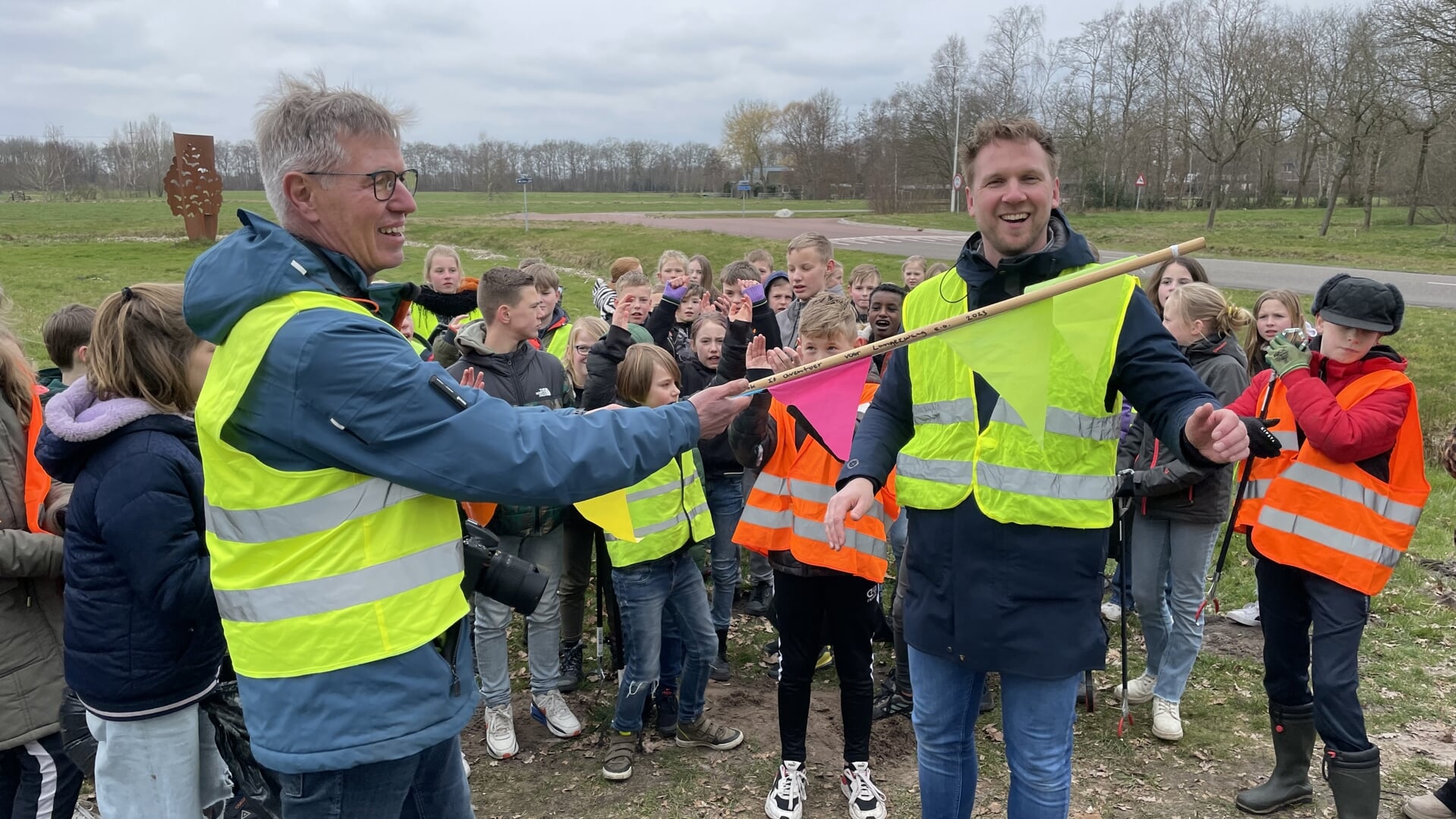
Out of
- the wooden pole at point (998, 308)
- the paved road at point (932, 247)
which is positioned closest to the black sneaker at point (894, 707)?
the wooden pole at point (998, 308)

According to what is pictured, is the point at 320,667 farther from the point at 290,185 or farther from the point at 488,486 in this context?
the point at 290,185

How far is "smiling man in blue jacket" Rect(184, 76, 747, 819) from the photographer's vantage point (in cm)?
191

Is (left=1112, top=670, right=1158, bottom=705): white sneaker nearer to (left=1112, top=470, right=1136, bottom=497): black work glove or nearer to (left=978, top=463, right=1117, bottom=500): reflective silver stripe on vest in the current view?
(left=1112, top=470, right=1136, bottom=497): black work glove

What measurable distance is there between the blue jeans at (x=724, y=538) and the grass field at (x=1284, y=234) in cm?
1777

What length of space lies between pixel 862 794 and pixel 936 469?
75.1 inches

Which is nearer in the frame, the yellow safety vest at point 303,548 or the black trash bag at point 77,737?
the yellow safety vest at point 303,548

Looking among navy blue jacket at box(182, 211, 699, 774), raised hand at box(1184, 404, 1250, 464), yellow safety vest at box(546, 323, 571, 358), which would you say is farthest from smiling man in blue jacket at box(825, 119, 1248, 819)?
yellow safety vest at box(546, 323, 571, 358)

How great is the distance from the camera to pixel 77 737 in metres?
2.88

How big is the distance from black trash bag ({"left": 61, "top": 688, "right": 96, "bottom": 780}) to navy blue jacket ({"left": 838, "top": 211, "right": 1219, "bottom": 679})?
2663mm

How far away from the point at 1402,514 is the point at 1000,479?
222cm

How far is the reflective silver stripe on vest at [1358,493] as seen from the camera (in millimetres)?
3654

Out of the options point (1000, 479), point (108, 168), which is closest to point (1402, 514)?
point (1000, 479)

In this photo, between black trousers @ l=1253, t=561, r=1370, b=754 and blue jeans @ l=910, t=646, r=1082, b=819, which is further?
black trousers @ l=1253, t=561, r=1370, b=754

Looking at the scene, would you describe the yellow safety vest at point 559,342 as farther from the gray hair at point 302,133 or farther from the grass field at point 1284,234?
the grass field at point 1284,234
